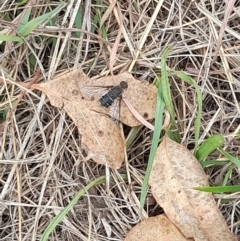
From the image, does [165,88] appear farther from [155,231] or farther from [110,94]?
[155,231]

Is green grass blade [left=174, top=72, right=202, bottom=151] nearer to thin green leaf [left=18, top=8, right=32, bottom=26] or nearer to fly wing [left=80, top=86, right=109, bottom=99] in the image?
fly wing [left=80, top=86, right=109, bottom=99]

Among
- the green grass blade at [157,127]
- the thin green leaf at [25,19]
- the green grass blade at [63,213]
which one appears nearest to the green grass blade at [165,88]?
the green grass blade at [157,127]

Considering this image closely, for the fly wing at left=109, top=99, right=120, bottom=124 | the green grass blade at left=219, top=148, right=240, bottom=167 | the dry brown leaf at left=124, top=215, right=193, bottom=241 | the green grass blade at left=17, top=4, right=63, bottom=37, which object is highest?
the green grass blade at left=17, top=4, right=63, bottom=37

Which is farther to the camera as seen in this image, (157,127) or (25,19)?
(25,19)

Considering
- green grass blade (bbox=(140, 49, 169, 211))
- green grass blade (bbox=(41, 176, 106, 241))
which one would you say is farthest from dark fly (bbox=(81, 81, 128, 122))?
green grass blade (bbox=(41, 176, 106, 241))

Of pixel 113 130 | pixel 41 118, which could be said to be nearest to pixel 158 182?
pixel 113 130

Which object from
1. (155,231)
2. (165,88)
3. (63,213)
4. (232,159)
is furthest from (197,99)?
(63,213)

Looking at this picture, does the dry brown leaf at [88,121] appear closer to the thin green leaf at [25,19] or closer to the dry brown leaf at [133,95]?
the dry brown leaf at [133,95]
